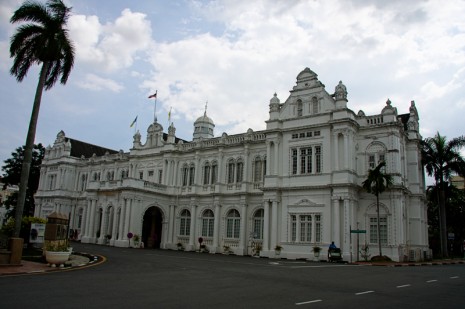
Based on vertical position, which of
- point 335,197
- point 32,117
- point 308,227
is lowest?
point 308,227

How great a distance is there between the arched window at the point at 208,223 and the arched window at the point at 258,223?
4.60m

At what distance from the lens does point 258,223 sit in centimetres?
3594

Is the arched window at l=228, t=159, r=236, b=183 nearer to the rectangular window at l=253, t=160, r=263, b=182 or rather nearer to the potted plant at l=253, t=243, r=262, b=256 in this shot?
the rectangular window at l=253, t=160, r=263, b=182

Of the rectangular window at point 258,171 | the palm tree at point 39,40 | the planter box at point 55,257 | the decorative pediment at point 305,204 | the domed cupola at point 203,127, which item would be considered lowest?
the planter box at point 55,257

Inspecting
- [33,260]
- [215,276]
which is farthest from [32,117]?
[215,276]

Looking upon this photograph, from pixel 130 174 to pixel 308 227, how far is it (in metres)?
22.6

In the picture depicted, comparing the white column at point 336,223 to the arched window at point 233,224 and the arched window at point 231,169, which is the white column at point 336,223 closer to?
the arched window at point 233,224

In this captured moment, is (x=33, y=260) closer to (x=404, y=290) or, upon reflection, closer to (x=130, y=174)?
(x=404, y=290)

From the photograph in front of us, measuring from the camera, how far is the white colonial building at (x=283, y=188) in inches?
1177

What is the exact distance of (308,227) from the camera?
3112 centimetres

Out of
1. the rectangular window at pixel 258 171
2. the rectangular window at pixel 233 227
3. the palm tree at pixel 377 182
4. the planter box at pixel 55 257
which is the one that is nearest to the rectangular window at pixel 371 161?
the palm tree at pixel 377 182

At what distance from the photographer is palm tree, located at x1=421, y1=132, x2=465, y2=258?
3522cm

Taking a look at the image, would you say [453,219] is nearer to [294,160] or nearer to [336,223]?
[336,223]

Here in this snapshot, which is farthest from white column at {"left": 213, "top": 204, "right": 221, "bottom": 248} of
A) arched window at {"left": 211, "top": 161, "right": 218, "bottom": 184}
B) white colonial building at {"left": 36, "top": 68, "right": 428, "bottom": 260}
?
arched window at {"left": 211, "top": 161, "right": 218, "bottom": 184}
